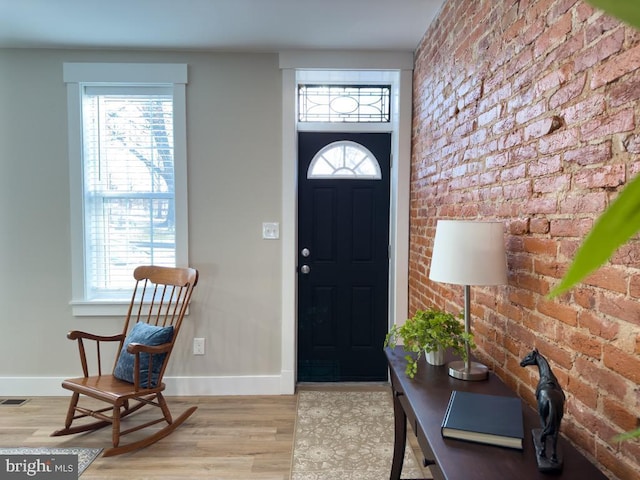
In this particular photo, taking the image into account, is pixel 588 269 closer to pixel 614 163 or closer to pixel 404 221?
pixel 614 163

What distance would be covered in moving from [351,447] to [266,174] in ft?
6.22

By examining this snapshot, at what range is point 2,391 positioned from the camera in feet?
9.80

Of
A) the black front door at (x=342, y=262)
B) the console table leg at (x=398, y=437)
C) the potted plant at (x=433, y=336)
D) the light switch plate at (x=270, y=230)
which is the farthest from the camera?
the black front door at (x=342, y=262)

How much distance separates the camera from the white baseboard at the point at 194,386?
299cm

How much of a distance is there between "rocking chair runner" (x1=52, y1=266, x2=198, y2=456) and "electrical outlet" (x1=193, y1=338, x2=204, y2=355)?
260mm

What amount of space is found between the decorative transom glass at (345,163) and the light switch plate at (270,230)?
0.49 metres

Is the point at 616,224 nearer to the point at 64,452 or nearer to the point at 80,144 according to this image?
the point at 64,452

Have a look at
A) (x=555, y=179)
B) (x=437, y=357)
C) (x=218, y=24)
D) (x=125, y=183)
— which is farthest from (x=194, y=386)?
(x=555, y=179)

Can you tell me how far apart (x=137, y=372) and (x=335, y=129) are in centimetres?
215

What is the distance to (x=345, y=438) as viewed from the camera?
2.45 meters

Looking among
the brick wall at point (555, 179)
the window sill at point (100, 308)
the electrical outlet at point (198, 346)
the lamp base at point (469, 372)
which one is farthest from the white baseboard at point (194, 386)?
the lamp base at point (469, 372)

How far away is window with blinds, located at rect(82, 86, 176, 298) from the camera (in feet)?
9.83

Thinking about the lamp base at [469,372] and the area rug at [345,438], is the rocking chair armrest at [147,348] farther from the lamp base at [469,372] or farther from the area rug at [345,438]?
the lamp base at [469,372]

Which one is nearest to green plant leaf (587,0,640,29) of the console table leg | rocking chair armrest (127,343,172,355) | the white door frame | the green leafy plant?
the green leafy plant
